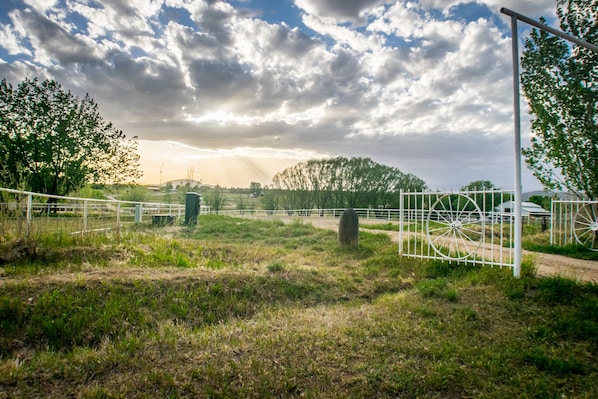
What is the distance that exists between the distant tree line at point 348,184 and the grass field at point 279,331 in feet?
68.6

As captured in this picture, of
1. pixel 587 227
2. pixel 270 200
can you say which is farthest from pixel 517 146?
pixel 270 200

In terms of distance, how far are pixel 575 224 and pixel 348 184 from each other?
705 inches

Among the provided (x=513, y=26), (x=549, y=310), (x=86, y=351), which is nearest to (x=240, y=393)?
(x=86, y=351)

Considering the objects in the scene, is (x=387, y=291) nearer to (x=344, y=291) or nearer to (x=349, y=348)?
(x=344, y=291)

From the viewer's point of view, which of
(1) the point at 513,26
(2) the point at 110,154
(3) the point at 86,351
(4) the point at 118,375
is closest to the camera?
(4) the point at 118,375

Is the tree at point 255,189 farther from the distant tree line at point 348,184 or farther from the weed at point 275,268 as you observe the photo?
the weed at point 275,268

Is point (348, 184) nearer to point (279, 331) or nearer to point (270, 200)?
point (270, 200)

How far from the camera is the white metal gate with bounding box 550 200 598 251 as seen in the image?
10.4 metres

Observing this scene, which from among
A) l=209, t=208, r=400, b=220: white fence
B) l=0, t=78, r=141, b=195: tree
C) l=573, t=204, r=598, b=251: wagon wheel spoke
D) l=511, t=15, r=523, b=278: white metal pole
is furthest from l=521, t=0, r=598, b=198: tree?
l=0, t=78, r=141, b=195: tree

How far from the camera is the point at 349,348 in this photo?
3.69 m

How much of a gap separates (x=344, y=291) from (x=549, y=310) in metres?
3.24

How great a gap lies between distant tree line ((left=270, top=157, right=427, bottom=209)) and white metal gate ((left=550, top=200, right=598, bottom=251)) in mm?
16043

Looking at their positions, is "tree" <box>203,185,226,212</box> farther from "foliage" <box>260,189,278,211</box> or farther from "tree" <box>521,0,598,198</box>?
"tree" <box>521,0,598,198</box>

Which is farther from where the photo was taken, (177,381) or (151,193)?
(151,193)
